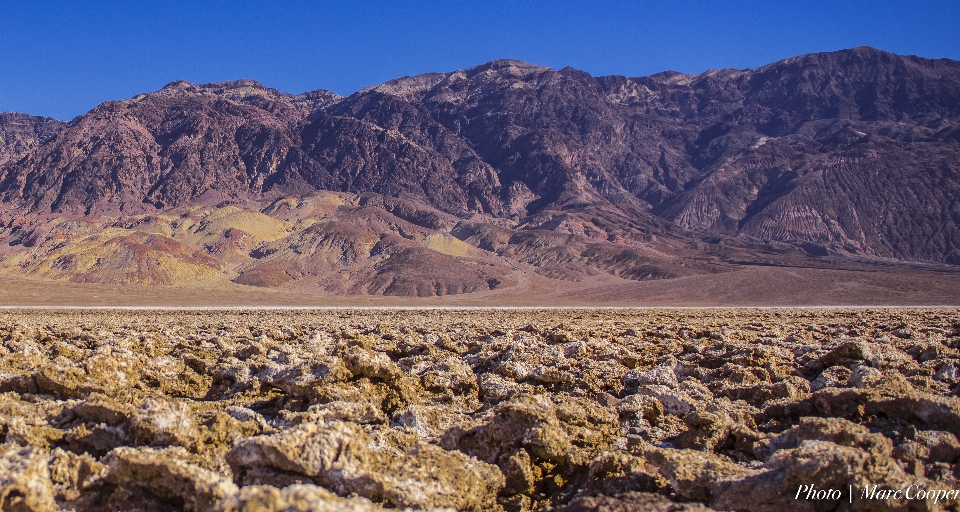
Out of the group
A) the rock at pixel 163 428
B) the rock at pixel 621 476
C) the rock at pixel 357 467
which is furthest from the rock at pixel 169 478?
the rock at pixel 621 476

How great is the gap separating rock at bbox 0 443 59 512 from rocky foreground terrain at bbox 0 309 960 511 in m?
0.01

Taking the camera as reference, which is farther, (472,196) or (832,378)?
(472,196)

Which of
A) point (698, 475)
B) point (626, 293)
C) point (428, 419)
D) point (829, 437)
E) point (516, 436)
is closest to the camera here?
point (698, 475)

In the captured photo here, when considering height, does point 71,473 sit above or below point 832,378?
below

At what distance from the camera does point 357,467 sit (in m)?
4.18

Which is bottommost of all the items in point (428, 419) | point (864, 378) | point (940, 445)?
point (428, 419)

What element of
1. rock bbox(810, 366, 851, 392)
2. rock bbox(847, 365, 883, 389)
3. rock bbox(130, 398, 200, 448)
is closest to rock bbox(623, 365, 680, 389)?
rock bbox(810, 366, 851, 392)

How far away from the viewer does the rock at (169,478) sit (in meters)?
3.87

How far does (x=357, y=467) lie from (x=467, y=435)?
180 cm

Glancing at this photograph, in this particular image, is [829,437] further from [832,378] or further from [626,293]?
[626,293]

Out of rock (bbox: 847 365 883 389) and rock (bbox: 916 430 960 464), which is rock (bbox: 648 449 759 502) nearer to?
rock (bbox: 916 430 960 464)

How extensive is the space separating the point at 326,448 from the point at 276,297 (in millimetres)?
71705

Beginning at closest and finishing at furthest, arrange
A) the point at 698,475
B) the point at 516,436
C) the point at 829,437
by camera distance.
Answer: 1. the point at 698,475
2. the point at 829,437
3. the point at 516,436

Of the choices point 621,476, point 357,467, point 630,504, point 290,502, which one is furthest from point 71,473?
point 621,476
